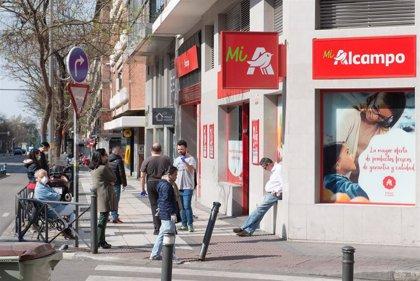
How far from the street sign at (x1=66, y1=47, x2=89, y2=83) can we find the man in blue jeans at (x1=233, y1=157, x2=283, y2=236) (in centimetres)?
386

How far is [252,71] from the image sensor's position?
43.2ft

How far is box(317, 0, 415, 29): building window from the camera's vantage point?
496 inches

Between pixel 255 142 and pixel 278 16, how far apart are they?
274 centimetres

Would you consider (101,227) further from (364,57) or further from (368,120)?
(364,57)

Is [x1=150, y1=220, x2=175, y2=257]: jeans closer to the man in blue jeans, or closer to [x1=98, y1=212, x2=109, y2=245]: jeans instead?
[x1=98, y1=212, x2=109, y2=245]: jeans

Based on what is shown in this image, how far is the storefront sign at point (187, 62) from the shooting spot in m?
21.9

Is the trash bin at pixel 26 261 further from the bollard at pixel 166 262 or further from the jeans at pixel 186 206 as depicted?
the jeans at pixel 186 206

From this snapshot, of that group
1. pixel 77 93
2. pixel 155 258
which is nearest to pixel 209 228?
pixel 155 258

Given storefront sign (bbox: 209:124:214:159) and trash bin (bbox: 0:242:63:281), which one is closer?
trash bin (bbox: 0:242:63:281)

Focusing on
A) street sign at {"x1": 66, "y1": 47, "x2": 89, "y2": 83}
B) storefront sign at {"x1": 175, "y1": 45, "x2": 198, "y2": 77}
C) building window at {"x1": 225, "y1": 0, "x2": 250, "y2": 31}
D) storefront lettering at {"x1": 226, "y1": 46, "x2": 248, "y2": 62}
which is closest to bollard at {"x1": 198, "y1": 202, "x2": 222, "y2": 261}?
storefront lettering at {"x1": 226, "y1": 46, "x2": 248, "y2": 62}

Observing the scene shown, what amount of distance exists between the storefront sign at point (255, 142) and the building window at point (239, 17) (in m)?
3.08

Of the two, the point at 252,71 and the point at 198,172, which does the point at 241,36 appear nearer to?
the point at 252,71

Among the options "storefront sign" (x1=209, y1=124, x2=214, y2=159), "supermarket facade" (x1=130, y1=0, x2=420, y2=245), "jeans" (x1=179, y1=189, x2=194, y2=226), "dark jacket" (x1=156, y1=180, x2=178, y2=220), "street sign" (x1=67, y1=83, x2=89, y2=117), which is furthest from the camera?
"storefront sign" (x1=209, y1=124, x2=214, y2=159)

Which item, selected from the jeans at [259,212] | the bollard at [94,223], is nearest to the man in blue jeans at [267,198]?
the jeans at [259,212]
